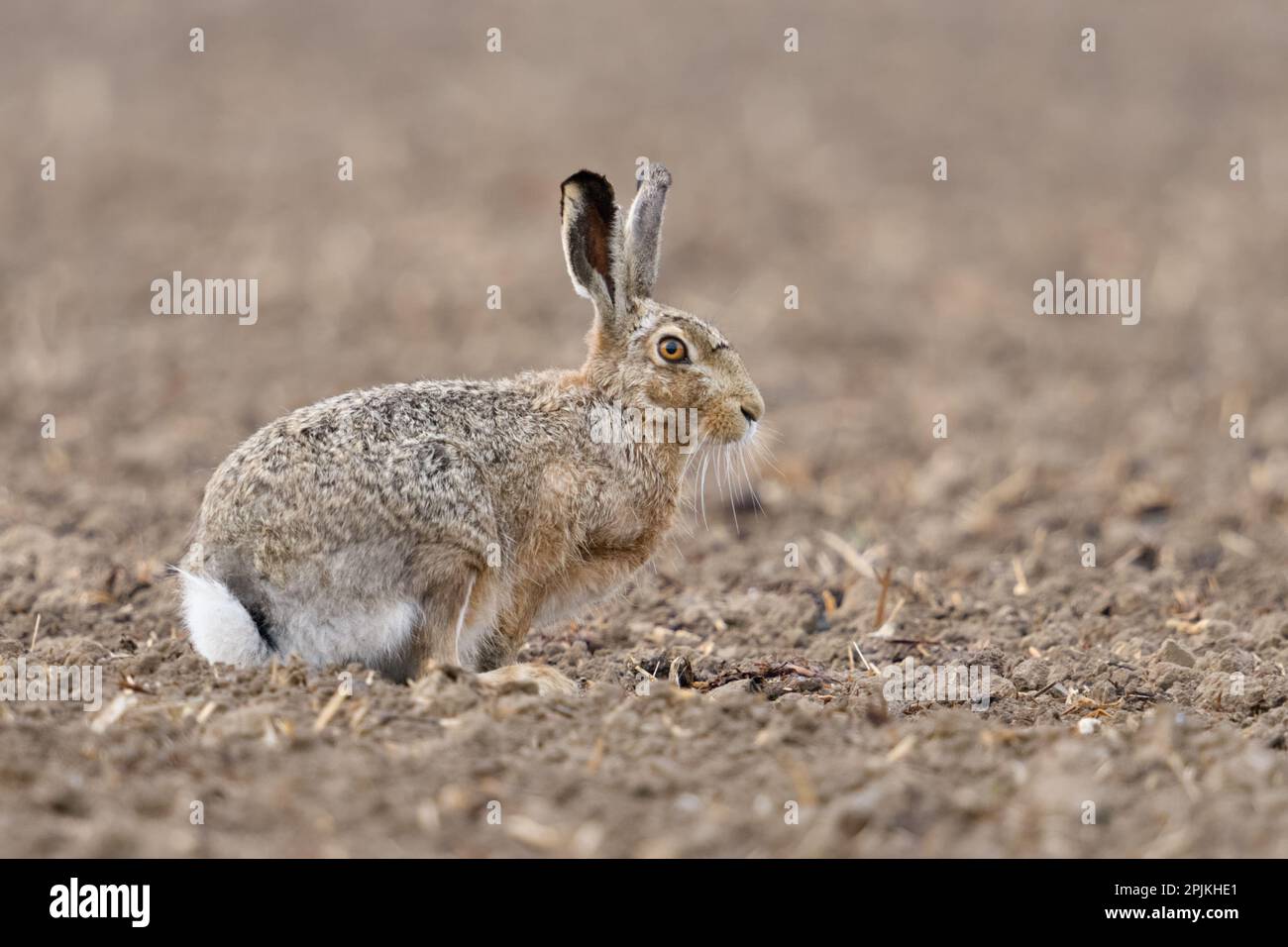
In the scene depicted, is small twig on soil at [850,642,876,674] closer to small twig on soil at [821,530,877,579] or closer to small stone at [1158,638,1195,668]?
small twig on soil at [821,530,877,579]

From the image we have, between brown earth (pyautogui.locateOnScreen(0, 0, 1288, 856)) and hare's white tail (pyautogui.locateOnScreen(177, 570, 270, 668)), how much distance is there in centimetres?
11

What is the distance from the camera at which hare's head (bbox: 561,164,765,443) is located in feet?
22.6

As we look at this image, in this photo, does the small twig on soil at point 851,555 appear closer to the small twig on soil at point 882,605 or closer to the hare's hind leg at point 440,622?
the small twig on soil at point 882,605

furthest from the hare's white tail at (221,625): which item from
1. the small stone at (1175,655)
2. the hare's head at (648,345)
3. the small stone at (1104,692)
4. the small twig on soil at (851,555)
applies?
the small stone at (1175,655)

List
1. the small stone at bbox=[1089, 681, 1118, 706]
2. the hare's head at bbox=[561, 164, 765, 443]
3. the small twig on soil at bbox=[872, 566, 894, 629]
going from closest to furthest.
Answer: the small stone at bbox=[1089, 681, 1118, 706] → the hare's head at bbox=[561, 164, 765, 443] → the small twig on soil at bbox=[872, 566, 894, 629]

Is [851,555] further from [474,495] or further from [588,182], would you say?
[474,495]

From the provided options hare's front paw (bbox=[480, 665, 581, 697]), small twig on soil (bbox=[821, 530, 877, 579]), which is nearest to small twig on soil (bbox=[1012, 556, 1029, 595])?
small twig on soil (bbox=[821, 530, 877, 579])

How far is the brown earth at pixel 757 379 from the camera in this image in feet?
15.3

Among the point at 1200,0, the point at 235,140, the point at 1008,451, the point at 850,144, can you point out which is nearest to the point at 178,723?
the point at 1008,451

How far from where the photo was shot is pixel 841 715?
5.54 m

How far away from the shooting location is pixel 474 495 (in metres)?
6.02

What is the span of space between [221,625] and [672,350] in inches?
90.8

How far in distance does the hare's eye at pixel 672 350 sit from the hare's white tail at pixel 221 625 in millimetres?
2158

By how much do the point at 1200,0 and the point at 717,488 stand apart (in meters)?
15.3
